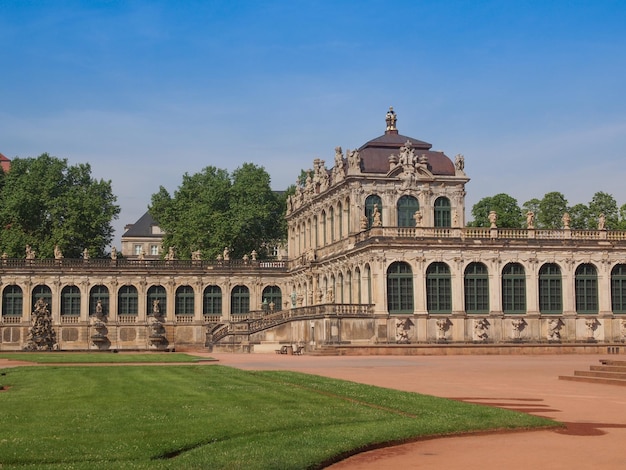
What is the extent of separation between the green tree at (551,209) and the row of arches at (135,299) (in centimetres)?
3218

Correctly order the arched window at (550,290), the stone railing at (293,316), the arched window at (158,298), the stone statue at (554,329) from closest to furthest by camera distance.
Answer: the stone railing at (293,316) < the stone statue at (554,329) < the arched window at (550,290) < the arched window at (158,298)

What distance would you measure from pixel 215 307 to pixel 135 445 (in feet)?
241

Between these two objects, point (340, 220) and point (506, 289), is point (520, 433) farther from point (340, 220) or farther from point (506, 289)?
point (340, 220)

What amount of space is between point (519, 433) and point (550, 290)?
52.1 meters

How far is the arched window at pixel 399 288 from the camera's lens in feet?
216

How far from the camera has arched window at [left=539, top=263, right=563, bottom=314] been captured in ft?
224

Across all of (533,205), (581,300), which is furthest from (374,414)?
(533,205)

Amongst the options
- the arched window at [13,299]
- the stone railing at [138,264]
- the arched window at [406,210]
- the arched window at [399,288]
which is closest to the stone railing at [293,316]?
the arched window at [399,288]

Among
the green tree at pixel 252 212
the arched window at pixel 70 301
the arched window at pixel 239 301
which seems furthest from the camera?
the green tree at pixel 252 212

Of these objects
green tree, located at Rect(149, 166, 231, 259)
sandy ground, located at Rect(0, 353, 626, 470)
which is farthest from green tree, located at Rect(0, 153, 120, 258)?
sandy ground, located at Rect(0, 353, 626, 470)

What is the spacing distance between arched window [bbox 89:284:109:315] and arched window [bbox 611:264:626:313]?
44855 millimetres

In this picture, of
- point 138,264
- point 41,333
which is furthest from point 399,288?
point 138,264

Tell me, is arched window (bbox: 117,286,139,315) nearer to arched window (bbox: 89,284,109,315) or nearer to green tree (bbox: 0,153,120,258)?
arched window (bbox: 89,284,109,315)

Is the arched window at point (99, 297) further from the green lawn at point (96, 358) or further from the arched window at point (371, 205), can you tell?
the green lawn at point (96, 358)
